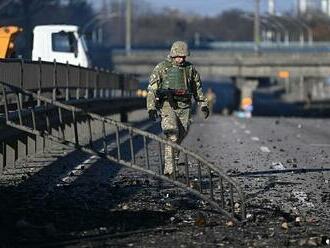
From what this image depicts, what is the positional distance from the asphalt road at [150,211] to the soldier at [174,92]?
3.01 ft

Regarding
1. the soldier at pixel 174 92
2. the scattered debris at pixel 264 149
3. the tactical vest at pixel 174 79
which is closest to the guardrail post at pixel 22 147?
the soldier at pixel 174 92

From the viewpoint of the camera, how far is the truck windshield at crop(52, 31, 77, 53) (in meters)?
34.9

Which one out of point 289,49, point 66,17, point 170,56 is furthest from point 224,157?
point 66,17

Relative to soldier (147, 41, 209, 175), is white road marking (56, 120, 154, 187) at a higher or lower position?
lower

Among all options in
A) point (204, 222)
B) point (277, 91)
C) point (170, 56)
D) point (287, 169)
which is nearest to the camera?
point (204, 222)

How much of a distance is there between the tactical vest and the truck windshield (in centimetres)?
2009

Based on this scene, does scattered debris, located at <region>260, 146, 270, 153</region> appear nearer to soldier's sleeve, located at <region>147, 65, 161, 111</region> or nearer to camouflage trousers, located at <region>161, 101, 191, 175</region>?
camouflage trousers, located at <region>161, 101, 191, 175</region>

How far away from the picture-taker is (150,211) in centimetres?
1166

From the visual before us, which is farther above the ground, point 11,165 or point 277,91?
point 11,165

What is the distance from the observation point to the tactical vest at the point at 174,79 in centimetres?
1482

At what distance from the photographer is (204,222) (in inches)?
427

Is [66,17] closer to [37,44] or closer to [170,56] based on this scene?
[37,44]

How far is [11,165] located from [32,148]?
1631 millimetres

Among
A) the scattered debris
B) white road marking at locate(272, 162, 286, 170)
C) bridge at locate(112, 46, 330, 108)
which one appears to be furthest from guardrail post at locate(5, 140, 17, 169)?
bridge at locate(112, 46, 330, 108)
